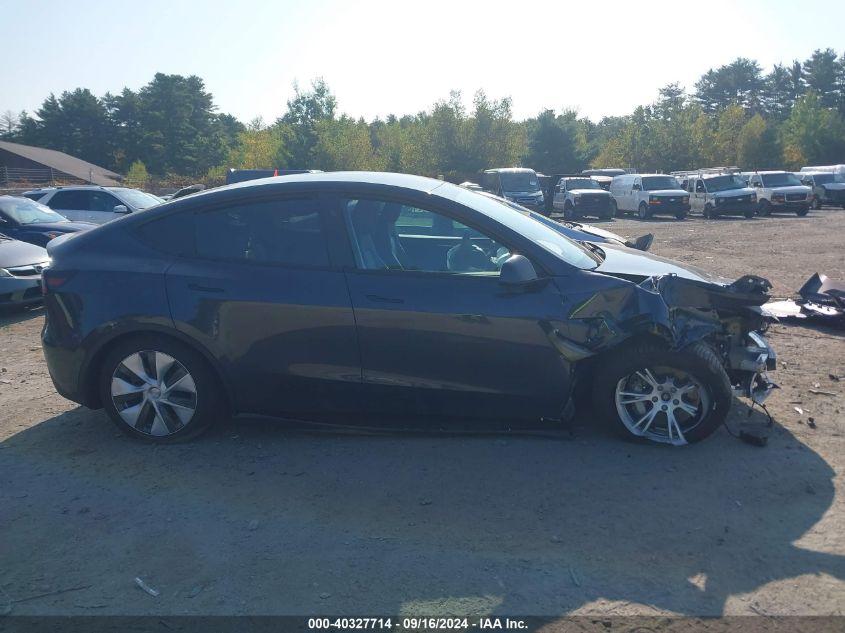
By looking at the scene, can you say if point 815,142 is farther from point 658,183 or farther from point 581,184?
point 581,184

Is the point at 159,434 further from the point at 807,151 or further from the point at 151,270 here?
the point at 807,151

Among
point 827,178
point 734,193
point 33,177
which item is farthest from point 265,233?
point 33,177

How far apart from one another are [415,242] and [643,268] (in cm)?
162

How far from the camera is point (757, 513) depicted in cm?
382

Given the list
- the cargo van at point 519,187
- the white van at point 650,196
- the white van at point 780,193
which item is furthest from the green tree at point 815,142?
the cargo van at point 519,187

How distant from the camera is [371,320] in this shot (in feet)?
14.8

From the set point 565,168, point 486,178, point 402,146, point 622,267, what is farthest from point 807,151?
point 622,267

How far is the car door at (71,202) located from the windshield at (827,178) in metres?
31.7

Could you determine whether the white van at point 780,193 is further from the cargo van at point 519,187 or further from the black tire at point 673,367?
the black tire at point 673,367

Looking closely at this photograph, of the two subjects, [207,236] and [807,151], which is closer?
[207,236]

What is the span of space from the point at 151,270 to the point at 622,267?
10.5ft

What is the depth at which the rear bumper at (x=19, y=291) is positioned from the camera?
919cm

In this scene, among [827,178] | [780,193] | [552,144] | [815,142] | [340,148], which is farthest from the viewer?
[552,144]

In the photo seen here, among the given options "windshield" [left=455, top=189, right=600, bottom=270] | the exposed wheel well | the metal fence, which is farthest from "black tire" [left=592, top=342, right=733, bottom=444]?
Answer: the metal fence
